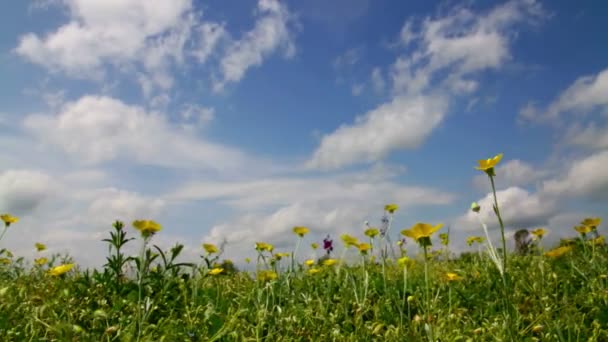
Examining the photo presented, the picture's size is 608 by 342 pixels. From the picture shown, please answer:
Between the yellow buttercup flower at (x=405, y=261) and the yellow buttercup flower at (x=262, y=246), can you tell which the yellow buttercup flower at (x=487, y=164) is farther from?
the yellow buttercup flower at (x=262, y=246)

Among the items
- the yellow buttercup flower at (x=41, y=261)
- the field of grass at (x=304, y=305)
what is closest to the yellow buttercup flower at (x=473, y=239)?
the field of grass at (x=304, y=305)

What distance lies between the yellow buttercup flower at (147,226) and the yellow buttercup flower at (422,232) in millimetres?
1452

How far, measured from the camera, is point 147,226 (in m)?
3.18

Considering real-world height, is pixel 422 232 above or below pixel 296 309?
above

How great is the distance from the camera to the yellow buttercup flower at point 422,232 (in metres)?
2.75

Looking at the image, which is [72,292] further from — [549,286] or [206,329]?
[549,286]

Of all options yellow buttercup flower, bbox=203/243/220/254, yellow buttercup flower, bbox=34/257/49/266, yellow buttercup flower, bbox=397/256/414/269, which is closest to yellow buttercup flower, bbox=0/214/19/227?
yellow buttercup flower, bbox=34/257/49/266

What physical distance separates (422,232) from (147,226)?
63.1 inches

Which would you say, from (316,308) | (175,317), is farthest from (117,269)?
(316,308)

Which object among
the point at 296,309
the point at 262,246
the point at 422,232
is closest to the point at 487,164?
the point at 422,232

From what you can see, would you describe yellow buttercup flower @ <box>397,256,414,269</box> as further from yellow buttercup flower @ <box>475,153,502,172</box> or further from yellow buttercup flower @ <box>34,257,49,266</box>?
yellow buttercup flower @ <box>34,257,49,266</box>

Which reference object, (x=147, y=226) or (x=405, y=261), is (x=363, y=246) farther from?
(x=147, y=226)

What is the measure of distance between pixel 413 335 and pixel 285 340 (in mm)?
853

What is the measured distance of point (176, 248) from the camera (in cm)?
416
